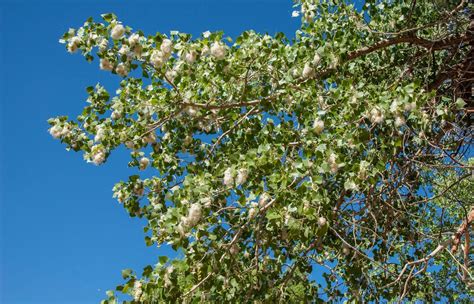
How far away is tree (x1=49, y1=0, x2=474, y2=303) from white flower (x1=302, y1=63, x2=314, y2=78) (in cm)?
1

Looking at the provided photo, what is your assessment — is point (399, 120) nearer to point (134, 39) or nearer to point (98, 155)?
point (134, 39)

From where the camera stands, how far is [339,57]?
12.6 feet

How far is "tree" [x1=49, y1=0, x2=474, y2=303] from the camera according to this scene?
3111 mm

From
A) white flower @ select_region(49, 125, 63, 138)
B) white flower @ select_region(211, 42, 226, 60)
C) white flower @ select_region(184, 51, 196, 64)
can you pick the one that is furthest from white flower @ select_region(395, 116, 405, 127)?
white flower @ select_region(49, 125, 63, 138)

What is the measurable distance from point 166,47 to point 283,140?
866 millimetres

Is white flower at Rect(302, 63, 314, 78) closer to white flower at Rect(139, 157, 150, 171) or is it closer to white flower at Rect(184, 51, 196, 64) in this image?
white flower at Rect(184, 51, 196, 64)

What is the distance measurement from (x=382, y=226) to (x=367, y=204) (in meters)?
0.60

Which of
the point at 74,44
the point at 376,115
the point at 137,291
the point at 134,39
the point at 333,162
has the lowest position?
the point at 137,291

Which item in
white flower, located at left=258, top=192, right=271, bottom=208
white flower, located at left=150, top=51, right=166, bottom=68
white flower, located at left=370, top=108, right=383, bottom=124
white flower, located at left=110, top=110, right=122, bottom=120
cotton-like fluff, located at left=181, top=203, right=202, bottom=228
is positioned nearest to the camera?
cotton-like fluff, located at left=181, top=203, right=202, bottom=228

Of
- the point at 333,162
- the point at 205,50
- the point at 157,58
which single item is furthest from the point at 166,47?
the point at 333,162

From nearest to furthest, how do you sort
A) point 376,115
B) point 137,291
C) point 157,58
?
point 137,291, point 376,115, point 157,58

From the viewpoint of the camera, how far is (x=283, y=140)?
350cm

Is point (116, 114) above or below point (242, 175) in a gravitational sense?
above

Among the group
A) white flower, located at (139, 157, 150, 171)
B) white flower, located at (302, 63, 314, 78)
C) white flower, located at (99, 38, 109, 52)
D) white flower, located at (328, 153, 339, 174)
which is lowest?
white flower, located at (328, 153, 339, 174)
